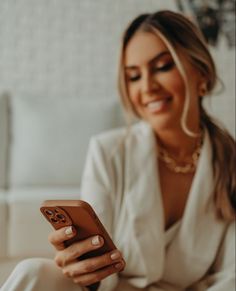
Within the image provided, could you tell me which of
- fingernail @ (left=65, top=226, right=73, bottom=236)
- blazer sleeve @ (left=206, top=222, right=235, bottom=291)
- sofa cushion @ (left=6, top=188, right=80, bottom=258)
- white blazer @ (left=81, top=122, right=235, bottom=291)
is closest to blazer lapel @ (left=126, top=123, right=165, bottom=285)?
white blazer @ (left=81, top=122, right=235, bottom=291)

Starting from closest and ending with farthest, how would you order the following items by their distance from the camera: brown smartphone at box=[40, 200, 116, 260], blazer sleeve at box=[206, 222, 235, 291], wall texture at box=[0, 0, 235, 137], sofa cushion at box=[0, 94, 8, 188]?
1. brown smartphone at box=[40, 200, 116, 260]
2. blazer sleeve at box=[206, 222, 235, 291]
3. sofa cushion at box=[0, 94, 8, 188]
4. wall texture at box=[0, 0, 235, 137]

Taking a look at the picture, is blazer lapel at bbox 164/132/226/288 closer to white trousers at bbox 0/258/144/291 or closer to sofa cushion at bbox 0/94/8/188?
white trousers at bbox 0/258/144/291

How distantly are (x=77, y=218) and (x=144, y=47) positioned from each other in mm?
394

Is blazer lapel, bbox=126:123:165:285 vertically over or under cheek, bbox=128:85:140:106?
under

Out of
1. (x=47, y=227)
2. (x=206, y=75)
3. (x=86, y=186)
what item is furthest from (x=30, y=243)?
(x=206, y=75)

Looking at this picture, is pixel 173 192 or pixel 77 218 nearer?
pixel 77 218

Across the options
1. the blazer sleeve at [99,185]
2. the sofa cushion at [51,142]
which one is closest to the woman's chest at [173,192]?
the blazer sleeve at [99,185]

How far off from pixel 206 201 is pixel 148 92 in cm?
24

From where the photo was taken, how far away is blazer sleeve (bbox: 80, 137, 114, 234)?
855 mm

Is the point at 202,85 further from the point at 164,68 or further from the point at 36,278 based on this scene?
the point at 36,278

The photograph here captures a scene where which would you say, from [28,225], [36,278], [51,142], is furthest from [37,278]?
[51,142]

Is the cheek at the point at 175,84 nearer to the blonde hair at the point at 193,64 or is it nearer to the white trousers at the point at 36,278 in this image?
the blonde hair at the point at 193,64

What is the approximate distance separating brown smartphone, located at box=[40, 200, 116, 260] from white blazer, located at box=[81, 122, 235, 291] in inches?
6.3

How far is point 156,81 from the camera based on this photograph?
2.97 feet
